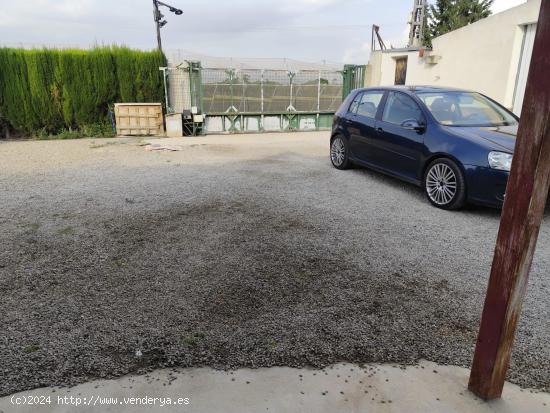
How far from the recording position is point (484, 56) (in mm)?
10969

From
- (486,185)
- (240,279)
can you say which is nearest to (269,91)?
(486,185)

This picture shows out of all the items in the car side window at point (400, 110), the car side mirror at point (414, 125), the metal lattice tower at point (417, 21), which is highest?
the metal lattice tower at point (417, 21)

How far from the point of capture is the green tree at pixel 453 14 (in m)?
32.3

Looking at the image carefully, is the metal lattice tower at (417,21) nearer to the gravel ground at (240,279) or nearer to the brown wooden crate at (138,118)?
the brown wooden crate at (138,118)

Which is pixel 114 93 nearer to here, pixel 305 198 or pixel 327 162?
pixel 327 162

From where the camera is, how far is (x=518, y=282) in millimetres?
2021

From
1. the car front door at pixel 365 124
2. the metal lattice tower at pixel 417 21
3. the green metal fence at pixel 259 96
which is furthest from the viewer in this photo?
the metal lattice tower at pixel 417 21

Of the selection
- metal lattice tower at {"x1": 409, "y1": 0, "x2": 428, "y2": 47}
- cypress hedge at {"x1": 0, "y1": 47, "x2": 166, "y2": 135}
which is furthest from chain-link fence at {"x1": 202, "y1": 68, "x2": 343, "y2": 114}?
metal lattice tower at {"x1": 409, "y1": 0, "x2": 428, "y2": 47}

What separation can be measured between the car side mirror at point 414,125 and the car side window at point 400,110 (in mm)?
50

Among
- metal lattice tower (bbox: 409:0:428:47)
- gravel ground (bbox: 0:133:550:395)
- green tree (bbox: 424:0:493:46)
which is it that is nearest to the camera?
gravel ground (bbox: 0:133:550:395)

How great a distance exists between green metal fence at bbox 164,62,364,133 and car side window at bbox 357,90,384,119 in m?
6.73

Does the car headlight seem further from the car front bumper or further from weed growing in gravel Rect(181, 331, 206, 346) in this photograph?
weed growing in gravel Rect(181, 331, 206, 346)

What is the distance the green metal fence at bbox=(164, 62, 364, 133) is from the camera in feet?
42.1

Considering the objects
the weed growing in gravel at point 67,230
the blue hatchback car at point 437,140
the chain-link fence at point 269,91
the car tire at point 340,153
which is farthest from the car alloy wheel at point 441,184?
the chain-link fence at point 269,91
